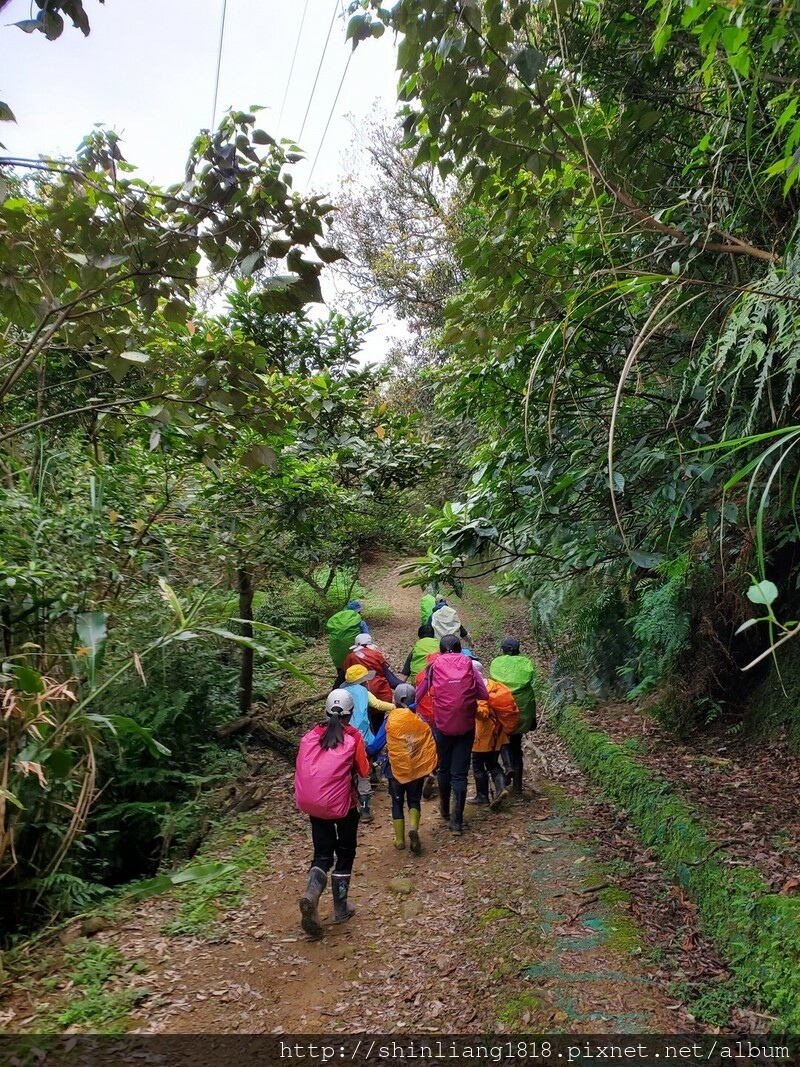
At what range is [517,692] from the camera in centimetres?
634

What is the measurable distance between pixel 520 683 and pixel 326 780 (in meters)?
2.53

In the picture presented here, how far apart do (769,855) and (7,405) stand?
645 centimetres

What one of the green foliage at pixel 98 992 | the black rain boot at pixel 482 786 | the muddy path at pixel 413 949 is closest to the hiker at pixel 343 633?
the black rain boot at pixel 482 786

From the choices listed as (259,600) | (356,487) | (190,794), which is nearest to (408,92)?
(190,794)

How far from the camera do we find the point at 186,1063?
11.0ft

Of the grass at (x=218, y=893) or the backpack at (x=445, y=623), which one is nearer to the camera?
the grass at (x=218, y=893)

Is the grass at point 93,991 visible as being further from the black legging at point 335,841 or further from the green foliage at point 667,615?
the green foliage at point 667,615

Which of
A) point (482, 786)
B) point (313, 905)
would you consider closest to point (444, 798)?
point (482, 786)

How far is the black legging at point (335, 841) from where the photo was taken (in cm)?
468

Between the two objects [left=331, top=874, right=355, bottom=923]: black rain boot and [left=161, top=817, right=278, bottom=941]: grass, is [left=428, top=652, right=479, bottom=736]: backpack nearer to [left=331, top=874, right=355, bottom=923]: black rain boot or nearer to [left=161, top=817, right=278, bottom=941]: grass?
[left=331, top=874, right=355, bottom=923]: black rain boot

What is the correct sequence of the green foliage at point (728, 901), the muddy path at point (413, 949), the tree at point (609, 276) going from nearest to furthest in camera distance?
the tree at point (609, 276) < the green foliage at point (728, 901) < the muddy path at point (413, 949)

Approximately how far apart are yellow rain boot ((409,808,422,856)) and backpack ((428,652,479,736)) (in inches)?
28.6

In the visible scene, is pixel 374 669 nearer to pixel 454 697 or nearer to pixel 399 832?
pixel 454 697

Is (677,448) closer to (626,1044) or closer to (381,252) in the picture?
(626,1044)
